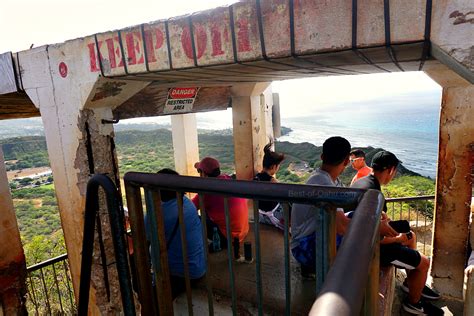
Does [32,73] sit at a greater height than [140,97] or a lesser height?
greater

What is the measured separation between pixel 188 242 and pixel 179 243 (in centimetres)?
8

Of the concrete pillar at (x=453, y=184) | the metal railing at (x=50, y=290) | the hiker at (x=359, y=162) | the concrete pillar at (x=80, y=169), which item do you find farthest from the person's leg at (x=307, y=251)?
the metal railing at (x=50, y=290)

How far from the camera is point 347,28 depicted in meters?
1.29

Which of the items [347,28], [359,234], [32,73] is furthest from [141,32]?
[359,234]

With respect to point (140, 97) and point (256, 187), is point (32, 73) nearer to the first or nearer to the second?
point (140, 97)

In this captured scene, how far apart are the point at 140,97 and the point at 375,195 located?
301 cm

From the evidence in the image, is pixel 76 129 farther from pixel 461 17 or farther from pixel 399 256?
pixel 399 256

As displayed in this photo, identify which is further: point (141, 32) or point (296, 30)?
point (141, 32)

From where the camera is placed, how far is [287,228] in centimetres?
118

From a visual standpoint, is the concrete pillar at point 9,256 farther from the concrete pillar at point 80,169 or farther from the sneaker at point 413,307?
the sneaker at point 413,307

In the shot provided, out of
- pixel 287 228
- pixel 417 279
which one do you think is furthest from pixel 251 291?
pixel 287 228

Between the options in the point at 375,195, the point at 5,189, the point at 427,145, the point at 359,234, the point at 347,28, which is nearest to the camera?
the point at 359,234

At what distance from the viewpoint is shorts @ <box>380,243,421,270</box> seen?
2.84 m

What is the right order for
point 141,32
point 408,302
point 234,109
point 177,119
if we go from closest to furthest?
point 141,32, point 408,302, point 234,109, point 177,119
